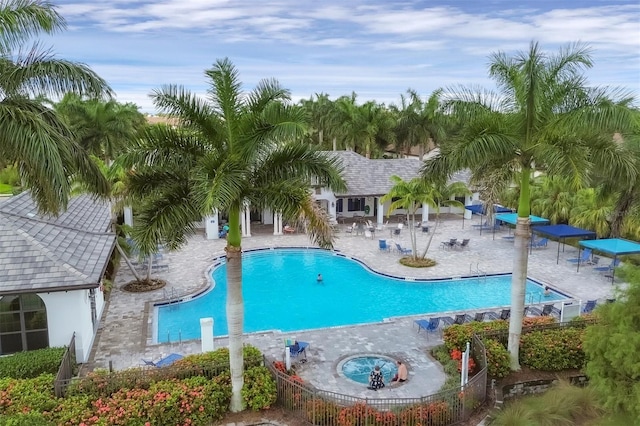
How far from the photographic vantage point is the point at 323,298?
79.5ft

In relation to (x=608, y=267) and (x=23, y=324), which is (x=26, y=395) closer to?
(x=23, y=324)

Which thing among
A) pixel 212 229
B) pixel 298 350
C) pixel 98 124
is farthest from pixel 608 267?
pixel 98 124

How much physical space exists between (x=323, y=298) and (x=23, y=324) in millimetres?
12830

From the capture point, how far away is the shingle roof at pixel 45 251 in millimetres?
14992

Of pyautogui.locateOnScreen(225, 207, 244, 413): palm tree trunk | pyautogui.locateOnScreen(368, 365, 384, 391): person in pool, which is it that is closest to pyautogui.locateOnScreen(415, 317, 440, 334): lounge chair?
pyautogui.locateOnScreen(368, 365, 384, 391): person in pool

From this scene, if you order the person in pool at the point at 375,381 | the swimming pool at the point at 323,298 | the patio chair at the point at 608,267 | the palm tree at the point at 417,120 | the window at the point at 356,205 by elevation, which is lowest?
the swimming pool at the point at 323,298

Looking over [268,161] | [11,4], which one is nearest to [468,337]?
[268,161]

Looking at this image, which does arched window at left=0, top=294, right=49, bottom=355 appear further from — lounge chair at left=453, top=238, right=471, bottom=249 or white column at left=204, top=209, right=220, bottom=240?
lounge chair at left=453, top=238, right=471, bottom=249

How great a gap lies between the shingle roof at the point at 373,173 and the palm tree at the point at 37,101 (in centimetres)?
2565

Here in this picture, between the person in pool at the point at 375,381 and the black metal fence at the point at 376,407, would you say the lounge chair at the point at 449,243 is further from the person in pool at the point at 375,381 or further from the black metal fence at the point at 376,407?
the black metal fence at the point at 376,407

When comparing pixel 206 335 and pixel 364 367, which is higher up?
pixel 206 335

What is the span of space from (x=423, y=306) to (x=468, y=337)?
7008 millimetres

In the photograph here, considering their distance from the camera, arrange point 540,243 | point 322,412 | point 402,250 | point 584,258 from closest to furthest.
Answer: point 322,412 < point 584,258 < point 402,250 < point 540,243

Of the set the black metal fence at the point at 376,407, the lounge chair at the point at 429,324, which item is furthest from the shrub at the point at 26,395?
the lounge chair at the point at 429,324
